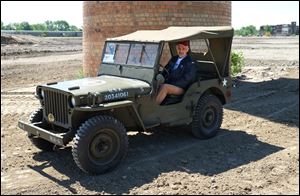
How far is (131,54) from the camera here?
22.2 ft

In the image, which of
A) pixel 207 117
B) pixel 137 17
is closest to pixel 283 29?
pixel 137 17

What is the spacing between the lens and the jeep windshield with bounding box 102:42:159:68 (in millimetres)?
6477

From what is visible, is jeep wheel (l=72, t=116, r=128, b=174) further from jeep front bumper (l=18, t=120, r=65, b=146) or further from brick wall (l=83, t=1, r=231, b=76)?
brick wall (l=83, t=1, r=231, b=76)

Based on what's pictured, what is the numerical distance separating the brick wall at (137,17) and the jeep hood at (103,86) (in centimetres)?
469

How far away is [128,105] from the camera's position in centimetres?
583

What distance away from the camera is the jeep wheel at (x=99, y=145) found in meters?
5.37

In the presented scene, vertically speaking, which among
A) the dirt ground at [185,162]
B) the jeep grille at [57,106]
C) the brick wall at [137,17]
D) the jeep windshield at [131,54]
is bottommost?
the dirt ground at [185,162]

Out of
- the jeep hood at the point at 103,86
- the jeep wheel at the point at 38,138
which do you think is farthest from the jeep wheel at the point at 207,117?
the jeep wheel at the point at 38,138

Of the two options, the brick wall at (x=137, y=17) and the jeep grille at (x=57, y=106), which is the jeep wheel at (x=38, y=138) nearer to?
the jeep grille at (x=57, y=106)

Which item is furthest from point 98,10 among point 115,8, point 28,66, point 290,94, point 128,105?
point 28,66

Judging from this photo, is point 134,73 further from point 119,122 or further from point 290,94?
point 290,94

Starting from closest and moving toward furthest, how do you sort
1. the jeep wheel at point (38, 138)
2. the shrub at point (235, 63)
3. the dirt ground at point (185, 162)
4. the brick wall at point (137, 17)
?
the dirt ground at point (185, 162)
the jeep wheel at point (38, 138)
the brick wall at point (137, 17)
the shrub at point (235, 63)

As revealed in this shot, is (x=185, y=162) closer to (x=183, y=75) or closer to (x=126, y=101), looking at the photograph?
(x=126, y=101)

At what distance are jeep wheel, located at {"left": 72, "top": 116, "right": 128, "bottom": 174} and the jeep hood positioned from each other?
39cm
